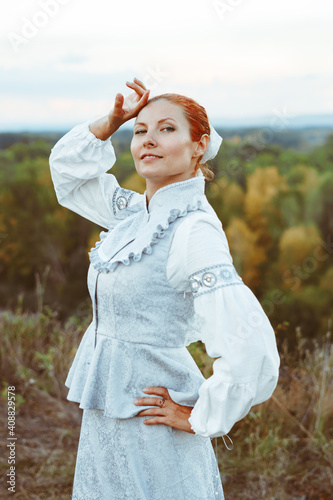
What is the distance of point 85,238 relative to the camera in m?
5.91

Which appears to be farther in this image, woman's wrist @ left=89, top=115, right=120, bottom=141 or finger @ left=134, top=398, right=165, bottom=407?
woman's wrist @ left=89, top=115, right=120, bottom=141

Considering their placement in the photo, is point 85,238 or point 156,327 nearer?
point 156,327

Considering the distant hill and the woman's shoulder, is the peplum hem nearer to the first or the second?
the woman's shoulder

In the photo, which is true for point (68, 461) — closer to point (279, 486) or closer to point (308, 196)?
point (279, 486)

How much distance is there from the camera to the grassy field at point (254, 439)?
3.18m

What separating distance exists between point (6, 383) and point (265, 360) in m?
2.77

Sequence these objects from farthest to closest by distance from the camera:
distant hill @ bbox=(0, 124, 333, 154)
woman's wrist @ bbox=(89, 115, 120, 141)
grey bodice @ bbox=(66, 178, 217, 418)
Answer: distant hill @ bbox=(0, 124, 333, 154) → woman's wrist @ bbox=(89, 115, 120, 141) → grey bodice @ bbox=(66, 178, 217, 418)

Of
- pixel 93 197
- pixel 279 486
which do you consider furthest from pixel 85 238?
pixel 93 197

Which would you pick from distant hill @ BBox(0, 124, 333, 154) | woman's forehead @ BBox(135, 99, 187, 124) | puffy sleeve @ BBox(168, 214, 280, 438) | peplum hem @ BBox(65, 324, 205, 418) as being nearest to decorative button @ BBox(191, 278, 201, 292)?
puffy sleeve @ BBox(168, 214, 280, 438)

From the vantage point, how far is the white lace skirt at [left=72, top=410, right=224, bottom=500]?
65.2 inches

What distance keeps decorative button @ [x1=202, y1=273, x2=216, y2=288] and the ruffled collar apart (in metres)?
0.17

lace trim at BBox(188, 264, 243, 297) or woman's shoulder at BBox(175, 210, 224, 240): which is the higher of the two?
woman's shoulder at BBox(175, 210, 224, 240)

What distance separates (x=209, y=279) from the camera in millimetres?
1482

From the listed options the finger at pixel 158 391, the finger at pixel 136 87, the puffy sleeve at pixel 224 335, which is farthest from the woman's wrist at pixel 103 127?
the finger at pixel 158 391
